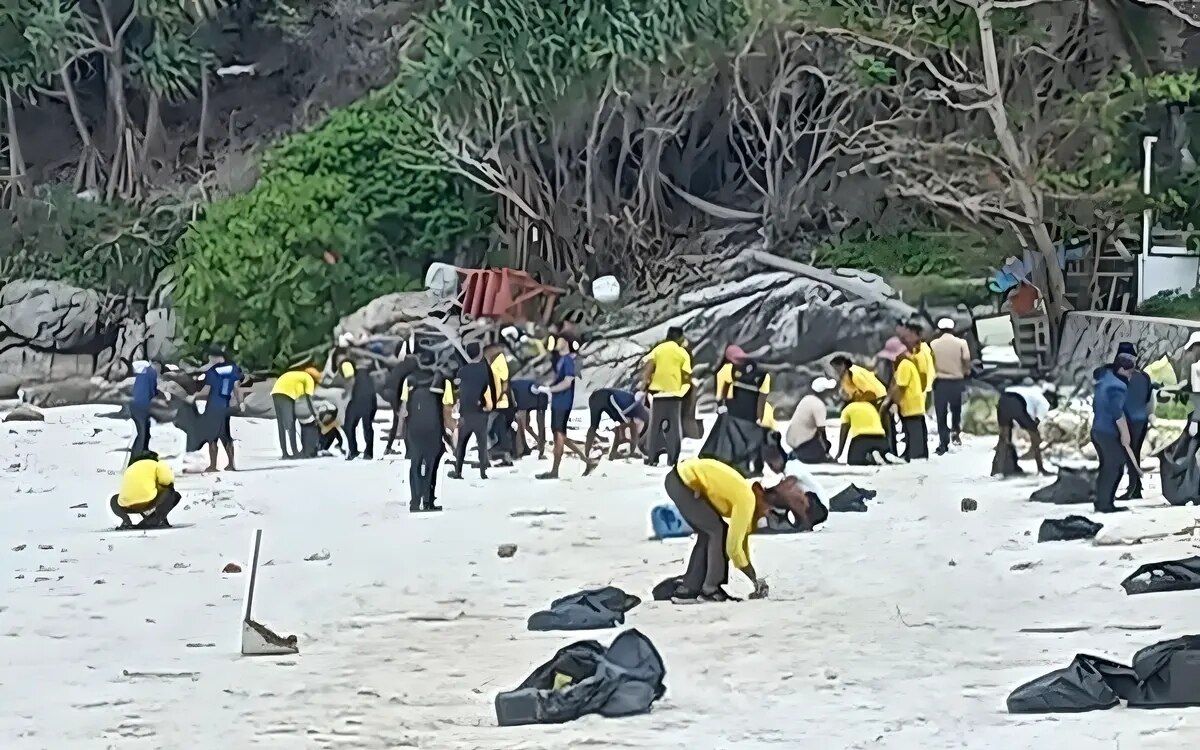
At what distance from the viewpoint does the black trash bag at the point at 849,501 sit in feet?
34.7

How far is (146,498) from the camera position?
10.7 metres

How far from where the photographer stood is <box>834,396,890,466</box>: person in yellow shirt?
12789mm

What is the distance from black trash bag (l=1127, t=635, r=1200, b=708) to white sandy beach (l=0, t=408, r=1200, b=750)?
11 centimetres

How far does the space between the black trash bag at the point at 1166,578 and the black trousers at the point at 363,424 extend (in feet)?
27.9

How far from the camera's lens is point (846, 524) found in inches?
396

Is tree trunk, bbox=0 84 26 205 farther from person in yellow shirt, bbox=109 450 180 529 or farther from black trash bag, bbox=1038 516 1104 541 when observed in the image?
black trash bag, bbox=1038 516 1104 541

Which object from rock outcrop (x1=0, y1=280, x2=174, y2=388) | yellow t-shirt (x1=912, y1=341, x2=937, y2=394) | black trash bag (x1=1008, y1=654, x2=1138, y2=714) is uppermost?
yellow t-shirt (x1=912, y1=341, x2=937, y2=394)

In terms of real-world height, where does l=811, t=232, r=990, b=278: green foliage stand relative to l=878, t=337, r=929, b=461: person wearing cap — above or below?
above

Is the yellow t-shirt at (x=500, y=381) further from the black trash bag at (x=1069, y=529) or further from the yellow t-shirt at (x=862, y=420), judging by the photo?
the black trash bag at (x=1069, y=529)

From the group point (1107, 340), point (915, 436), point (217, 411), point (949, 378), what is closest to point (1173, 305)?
point (1107, 340)

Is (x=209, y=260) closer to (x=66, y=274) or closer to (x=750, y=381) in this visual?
(x=66, y=274)

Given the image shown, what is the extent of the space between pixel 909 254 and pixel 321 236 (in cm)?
874

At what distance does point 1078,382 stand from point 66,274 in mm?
17467

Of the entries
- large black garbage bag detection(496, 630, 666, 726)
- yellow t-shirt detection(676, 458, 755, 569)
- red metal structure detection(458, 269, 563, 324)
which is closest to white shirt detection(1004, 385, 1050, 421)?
yellow t-shirt detection(676, 458, 755, 569)
